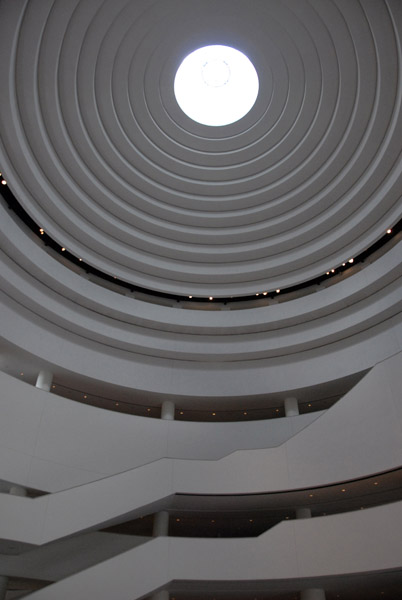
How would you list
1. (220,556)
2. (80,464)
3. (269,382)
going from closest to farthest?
1. (220,556)
2. (80,464)
3. (269,382)

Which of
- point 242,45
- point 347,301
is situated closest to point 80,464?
point 347,301

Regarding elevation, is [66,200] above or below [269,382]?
above

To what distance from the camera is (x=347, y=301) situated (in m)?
26.1

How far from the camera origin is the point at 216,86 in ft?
91.9

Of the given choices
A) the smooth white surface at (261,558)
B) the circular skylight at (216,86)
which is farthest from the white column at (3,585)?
the circular skylight at (216,86)

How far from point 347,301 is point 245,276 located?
667 cm

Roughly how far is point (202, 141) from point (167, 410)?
15389 mm

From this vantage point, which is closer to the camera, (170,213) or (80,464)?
(80,464)

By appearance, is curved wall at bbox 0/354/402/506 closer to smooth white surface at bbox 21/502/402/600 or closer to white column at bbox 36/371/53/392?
A: white column at bbox 36/371/53/392

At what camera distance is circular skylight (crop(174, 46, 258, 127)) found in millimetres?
26500

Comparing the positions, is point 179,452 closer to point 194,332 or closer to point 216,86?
point 194,332

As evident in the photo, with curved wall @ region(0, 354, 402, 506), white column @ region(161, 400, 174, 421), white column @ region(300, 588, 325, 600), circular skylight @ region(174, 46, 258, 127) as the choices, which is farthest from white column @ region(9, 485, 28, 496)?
circular skylight @ region(174, 46, 258, 127)

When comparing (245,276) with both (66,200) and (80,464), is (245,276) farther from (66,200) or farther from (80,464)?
(80,464)

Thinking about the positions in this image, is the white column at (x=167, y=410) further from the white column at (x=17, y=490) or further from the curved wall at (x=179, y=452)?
the white column at (x=17, y=490)
